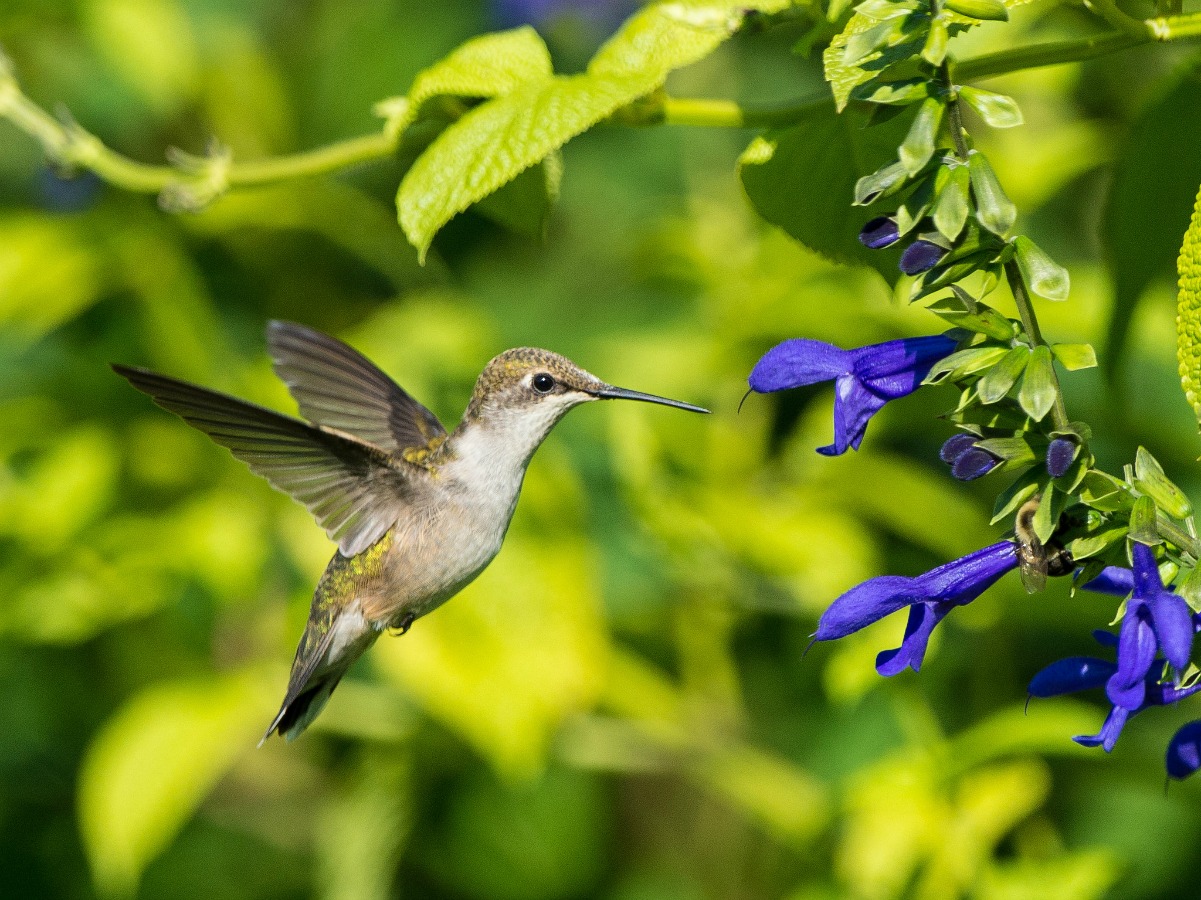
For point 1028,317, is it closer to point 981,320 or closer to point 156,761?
point 981,320

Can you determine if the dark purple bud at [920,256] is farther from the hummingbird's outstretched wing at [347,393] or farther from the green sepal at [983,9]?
the hummingbird's outstretched wing at [347,393]

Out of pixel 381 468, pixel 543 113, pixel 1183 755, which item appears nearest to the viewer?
pixel 1183 755

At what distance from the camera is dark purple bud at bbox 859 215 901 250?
962mm

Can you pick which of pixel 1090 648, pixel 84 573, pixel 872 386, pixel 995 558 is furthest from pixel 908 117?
pixel 84 573

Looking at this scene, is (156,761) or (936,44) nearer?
(936,44)

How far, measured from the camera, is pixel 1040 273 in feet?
3.08

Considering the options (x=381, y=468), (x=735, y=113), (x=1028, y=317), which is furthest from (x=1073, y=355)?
(x=381, y=468)

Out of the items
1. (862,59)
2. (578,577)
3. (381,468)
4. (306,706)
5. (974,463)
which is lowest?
(578,577)

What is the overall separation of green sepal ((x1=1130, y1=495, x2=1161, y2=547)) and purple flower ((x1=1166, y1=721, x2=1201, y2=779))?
0.60 ft

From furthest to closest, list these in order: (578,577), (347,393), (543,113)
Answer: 1. (578,577)
2. (347,393)
3. (543,113)

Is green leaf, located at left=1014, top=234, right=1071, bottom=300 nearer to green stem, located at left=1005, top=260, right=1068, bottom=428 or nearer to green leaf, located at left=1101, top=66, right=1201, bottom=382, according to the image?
green stem, located at left=1005, top=260, right=1068, bottom=428

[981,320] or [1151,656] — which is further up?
[981,320]

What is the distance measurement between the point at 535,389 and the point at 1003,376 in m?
0.72

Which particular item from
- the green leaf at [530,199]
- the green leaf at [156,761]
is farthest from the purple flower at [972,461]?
the green leaf at [156,761]
